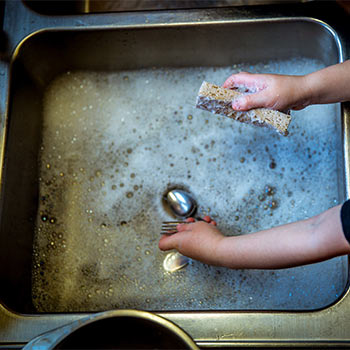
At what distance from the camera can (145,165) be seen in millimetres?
779

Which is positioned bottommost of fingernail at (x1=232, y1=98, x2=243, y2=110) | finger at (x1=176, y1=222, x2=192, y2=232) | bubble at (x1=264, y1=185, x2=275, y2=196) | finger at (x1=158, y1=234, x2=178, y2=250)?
finger at (x1=158, y1=234, x2=178, y2=250)

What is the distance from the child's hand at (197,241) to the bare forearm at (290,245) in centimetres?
2

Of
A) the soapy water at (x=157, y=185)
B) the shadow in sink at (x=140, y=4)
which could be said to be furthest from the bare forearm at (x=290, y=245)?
the shadow in sink at (x=140, y=4)

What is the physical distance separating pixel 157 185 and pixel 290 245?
32 cm

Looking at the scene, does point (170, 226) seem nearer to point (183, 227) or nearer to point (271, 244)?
point (183, 227)

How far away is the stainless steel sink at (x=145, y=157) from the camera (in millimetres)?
685

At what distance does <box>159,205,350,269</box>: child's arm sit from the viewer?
509mm

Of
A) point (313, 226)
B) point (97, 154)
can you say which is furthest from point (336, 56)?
point (97, 154)

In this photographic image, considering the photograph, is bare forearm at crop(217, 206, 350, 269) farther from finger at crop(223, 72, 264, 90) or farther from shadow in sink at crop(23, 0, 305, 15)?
shadow in sink at crop(23, 0, 305, 15)

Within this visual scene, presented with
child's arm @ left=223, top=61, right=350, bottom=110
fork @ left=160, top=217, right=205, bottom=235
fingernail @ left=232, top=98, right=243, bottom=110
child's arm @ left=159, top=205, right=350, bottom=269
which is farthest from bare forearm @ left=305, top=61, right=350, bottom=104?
fork @ left=160, top=217, right=205, bottom=235

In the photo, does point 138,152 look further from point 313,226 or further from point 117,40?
point 313,226

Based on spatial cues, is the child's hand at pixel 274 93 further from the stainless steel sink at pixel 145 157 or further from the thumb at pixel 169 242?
the thumb at pixel 169 242

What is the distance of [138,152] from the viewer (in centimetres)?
79

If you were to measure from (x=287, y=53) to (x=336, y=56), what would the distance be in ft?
0.37
